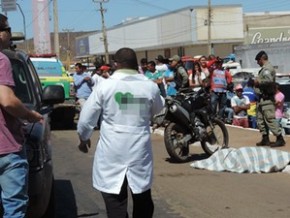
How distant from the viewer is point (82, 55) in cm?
10338

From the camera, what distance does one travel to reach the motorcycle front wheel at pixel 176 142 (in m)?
10.1

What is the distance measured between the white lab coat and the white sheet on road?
15.0 ft

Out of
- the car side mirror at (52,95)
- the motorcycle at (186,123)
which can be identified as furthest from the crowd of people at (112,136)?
the motorcycle at (186,123)

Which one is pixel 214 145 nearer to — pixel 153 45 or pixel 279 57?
pixel 279 57

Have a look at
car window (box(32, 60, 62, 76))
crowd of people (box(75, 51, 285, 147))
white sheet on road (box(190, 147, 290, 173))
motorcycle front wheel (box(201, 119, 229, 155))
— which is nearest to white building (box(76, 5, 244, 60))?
crowd of people (box(75, 51, 285, 147))

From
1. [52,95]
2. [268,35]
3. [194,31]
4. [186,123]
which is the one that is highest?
[194,31]

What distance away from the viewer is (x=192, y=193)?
7754 millimetres

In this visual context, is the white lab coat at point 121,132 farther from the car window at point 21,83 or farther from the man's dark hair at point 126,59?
the car window at point 21,83

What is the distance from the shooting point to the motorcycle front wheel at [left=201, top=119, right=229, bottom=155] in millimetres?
10633

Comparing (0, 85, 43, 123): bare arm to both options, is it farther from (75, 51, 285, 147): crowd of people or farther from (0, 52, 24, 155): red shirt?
Answer: (75, 51, 285, 147): crowd of people

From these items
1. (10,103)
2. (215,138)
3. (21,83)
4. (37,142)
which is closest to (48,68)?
(215,138)

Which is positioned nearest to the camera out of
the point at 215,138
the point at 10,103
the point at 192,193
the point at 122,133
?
the point at 10,103

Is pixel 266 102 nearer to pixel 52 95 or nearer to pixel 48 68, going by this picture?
pixel 52 95

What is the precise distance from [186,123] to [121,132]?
18.4ft
